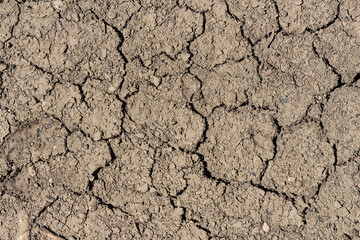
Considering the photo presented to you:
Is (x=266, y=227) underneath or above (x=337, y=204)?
underneath

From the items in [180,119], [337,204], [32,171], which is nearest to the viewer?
[337,204]

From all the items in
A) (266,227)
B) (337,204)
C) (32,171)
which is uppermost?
(337,204)

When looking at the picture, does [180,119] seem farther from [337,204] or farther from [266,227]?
[337,204]

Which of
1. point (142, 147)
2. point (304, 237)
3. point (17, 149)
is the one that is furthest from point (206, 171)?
point (17, 149)

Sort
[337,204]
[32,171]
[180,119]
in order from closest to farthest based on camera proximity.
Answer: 1. [337,204]
2. [180,119]
3. [32,171]

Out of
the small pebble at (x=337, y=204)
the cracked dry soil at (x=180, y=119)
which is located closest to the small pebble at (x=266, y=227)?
the cracked dry soil at (x=180, y=119)

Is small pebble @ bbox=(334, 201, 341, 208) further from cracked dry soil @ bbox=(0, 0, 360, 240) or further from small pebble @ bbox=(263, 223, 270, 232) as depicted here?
small pebble @ bbox=(263, 223, 270, 232)

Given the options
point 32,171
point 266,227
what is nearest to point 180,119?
point 266,227

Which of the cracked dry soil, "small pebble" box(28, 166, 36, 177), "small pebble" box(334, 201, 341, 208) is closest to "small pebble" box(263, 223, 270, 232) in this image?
the cracked dry soil

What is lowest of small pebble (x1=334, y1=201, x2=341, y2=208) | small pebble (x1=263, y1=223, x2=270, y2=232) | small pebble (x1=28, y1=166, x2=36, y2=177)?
small pebble (x1=28, y1=166, x2=36, y2=177)
